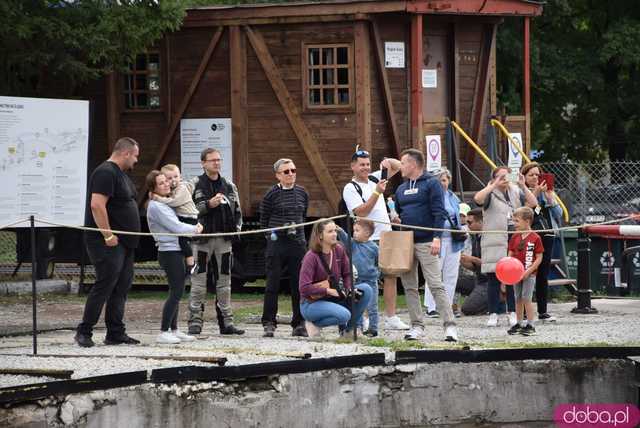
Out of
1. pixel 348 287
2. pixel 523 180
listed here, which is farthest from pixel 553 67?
pixel 348 287

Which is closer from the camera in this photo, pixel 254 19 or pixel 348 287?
pixel 348 287

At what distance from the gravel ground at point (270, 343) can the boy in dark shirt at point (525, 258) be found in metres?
0.22

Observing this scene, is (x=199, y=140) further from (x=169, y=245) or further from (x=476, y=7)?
(x=169, y=245)

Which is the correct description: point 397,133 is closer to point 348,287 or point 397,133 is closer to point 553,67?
point 348,287

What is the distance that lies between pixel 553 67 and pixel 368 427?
2014 centimetres

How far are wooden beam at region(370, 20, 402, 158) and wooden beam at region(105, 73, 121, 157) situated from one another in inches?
162

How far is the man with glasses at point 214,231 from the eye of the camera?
13.1m

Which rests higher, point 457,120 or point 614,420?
point 457,120

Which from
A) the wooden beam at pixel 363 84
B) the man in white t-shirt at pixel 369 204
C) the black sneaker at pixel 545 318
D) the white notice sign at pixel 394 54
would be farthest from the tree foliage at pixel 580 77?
the man in white t-shirt at pixel 369 204

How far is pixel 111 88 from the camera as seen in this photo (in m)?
20.6

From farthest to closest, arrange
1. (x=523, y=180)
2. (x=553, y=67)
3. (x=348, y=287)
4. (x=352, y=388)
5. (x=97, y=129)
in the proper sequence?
(x=553, y=67), (x=97, y=129), (x=523, y=180), (x=348, y=287), (x=352, y=388)

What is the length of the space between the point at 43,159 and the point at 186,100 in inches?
188

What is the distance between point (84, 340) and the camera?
1205cm

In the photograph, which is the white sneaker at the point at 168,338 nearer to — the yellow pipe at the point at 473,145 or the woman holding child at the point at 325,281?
the woman holding child at the point at 325,281
